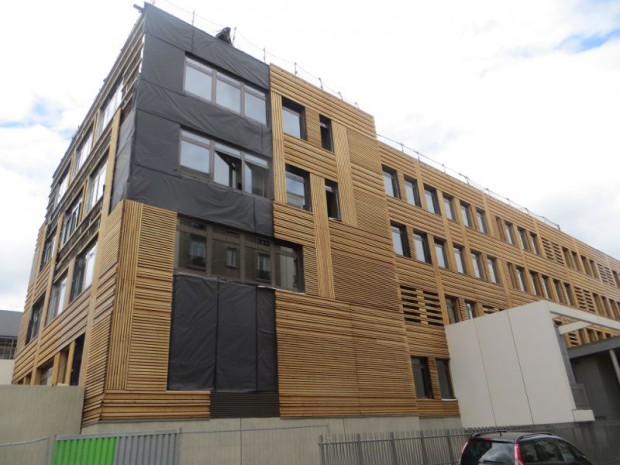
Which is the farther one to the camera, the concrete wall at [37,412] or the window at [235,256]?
the window at [235,256]

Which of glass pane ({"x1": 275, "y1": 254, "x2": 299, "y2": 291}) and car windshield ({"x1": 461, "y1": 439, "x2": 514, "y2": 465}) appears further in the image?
glass pane ({"x1": 275, "y1": 254, "x2": 299, "y2": 291})

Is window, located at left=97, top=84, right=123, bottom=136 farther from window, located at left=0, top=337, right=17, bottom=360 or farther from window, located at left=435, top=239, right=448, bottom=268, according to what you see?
window, located at left=0, top=337, right=17, bottom=360

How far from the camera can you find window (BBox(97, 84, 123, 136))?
18.4 meters

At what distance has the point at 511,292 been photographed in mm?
27625

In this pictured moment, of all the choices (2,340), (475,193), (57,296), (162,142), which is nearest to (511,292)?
(475,193)

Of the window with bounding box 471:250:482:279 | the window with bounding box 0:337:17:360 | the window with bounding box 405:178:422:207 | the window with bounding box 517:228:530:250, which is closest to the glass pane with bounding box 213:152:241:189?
the window with bounding box 405:178:422:207

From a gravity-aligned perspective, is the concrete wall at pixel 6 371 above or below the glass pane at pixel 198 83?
below

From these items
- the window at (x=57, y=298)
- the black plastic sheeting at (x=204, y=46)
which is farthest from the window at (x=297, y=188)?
the window at (x=57, y=298)

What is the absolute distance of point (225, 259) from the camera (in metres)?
15.6

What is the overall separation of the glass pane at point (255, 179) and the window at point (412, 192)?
9.86 m

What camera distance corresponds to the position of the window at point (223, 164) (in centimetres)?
1617

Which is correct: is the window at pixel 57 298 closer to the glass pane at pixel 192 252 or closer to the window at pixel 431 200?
the glass pane at pixel 192 252

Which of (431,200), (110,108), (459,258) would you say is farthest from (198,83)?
(459,258)

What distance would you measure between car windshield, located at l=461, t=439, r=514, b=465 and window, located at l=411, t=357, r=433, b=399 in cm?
956
